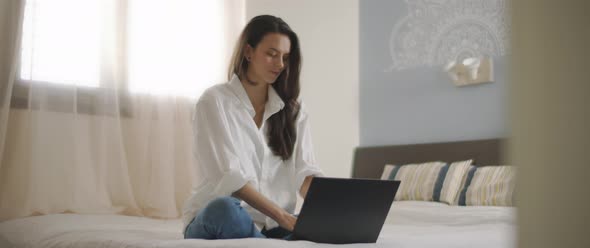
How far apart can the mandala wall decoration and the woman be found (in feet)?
5.51

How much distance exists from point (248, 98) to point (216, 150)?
11.1 inches

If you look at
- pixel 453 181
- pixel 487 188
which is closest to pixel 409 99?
pixel 453 181

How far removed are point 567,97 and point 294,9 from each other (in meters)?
4.02

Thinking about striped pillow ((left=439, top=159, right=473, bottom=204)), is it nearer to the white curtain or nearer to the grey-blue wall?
the grey-blue wall

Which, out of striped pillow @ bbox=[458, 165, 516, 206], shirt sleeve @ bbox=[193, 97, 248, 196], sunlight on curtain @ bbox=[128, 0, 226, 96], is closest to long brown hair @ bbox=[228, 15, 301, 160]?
shirt sleeve @ bbox=[193, 97, 248, 196]

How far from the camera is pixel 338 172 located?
170 inches

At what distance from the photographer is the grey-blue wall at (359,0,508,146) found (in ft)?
11.9

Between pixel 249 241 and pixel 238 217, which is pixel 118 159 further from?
pixel 249 241

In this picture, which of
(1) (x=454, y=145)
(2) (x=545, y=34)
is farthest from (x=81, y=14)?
(2) (x=545, y=34)

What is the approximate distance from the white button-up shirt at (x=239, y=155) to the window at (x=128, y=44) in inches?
54.8

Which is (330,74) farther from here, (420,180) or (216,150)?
(216,150)

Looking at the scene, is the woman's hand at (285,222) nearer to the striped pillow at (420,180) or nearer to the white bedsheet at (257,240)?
the white bedsheet at (257,240)

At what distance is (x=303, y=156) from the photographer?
89.3 inches

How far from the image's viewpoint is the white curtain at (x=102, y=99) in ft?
10.0
